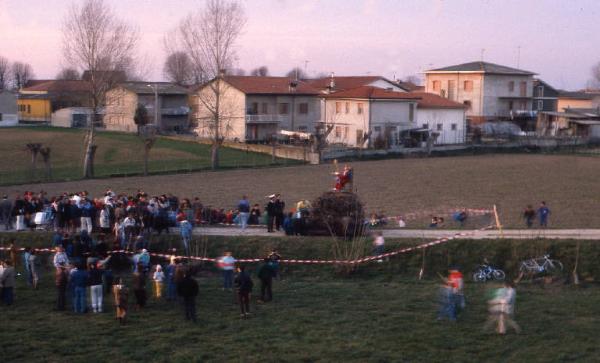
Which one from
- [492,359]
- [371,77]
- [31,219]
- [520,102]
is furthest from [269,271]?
[520,102]

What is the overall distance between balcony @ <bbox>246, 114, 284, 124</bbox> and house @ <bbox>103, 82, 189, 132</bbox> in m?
12.7

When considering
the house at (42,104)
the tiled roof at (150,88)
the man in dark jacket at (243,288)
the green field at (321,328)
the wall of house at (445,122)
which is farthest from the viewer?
the house at (42,104)

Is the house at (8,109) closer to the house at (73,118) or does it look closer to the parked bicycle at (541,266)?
the house at (73,118)

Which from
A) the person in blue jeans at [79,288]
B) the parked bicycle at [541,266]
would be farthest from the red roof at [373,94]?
the person in blue jeans at [79,288]

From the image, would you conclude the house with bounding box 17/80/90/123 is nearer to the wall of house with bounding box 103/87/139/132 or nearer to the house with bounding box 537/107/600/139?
the wall of house with bounding box 103/87/139/132

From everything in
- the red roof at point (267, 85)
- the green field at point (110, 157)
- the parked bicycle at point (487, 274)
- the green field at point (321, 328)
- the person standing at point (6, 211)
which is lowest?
the green field at point (321, 328)

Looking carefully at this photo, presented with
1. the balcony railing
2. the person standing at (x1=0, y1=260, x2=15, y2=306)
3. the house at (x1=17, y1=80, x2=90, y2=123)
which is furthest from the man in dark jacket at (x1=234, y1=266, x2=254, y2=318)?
the house at (x1=17, y1=80, x2=90, y2=123)

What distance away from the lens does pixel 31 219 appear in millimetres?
22656

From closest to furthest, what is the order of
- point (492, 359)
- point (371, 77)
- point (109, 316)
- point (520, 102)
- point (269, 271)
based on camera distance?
point (492, 359) < point (109, 316) < point (269, 271) < point (371, 77) < point (520, 102)

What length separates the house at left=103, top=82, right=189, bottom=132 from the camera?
3012 inches

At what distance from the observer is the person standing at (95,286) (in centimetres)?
1559

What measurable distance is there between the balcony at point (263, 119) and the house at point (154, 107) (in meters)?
12.7

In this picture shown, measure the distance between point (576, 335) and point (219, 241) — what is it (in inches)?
410

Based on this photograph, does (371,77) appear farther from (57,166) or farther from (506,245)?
(506,245)
